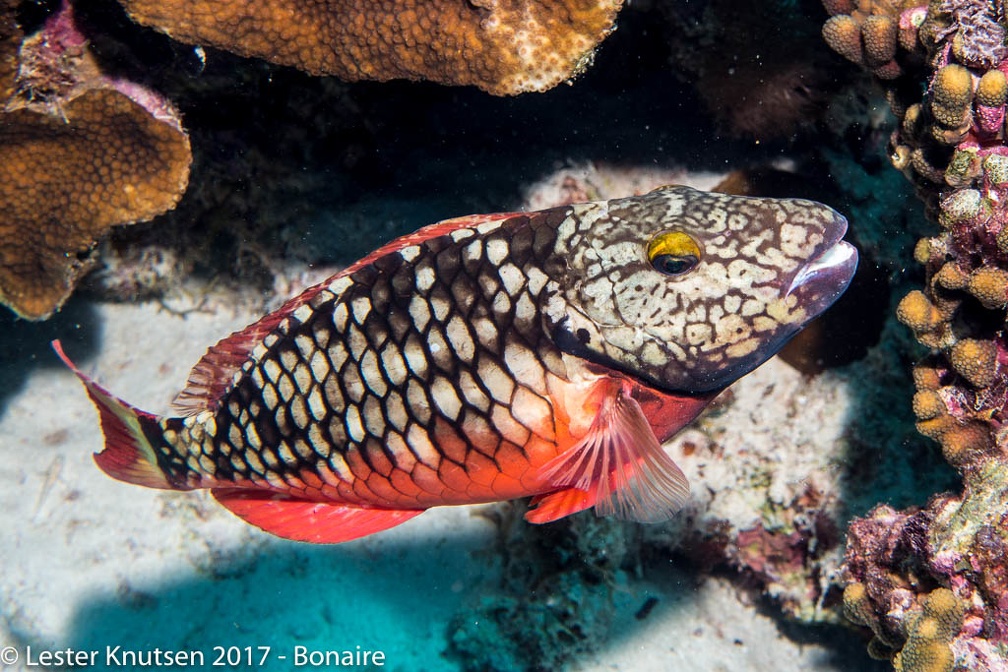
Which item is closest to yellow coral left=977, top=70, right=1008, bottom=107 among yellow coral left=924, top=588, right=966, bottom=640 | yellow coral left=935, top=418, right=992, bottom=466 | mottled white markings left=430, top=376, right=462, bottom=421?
yellow coral left=935, top=418, right=992, bottom=466

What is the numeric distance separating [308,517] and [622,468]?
1.57 metres

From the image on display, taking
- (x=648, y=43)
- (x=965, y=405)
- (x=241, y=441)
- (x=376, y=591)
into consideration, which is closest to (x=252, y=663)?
(x=376, y=591)

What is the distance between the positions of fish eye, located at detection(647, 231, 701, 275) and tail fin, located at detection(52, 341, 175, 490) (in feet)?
8.19

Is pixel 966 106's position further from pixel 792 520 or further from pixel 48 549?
pixel 48 549

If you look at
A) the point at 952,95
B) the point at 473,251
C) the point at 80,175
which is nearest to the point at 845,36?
the point at 952,95

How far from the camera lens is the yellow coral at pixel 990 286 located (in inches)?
111

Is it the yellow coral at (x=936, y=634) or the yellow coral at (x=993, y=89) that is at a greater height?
the yellow coral at (x=993, y=89)

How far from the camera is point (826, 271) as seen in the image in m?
2.59

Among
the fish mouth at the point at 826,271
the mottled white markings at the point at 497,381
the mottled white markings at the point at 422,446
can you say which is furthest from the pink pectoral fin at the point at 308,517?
the fish mouth at the point at 826,271

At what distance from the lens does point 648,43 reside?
A: 5371 mm

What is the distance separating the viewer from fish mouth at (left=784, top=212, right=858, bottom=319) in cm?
259

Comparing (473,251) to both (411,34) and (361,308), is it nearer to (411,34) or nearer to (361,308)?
(361,308)

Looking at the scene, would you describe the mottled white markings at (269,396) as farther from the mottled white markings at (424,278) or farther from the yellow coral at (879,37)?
the yellow coral at (879,37)

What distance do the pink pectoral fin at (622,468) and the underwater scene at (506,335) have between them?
0.01m
